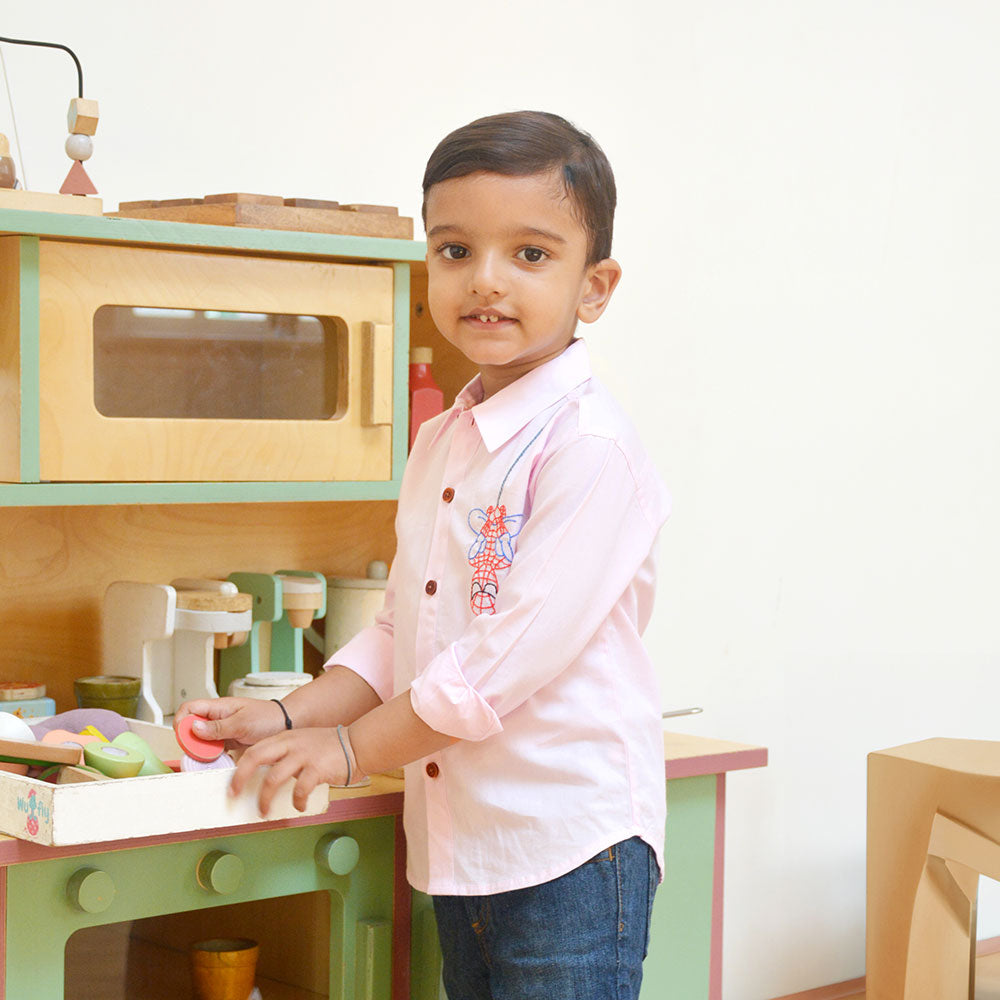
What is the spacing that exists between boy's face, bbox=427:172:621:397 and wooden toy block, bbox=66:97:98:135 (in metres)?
0.44

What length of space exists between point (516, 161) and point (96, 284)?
0.46 meters

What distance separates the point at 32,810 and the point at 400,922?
406mm

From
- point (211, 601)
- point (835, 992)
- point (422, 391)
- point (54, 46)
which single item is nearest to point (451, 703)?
point (211, 601)

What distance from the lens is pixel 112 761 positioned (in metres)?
1.12

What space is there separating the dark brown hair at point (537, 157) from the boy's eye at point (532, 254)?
0.05 meters

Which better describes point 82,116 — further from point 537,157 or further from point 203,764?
point 203,764

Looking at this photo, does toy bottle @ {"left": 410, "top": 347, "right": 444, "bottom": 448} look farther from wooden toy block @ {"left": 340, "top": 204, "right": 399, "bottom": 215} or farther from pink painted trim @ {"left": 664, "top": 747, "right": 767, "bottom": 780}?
pink painted trim @ {"left": 664, "top": 747, "right": 767, "bottom": 780}

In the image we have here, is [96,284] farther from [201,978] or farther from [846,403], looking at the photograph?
[846,403]

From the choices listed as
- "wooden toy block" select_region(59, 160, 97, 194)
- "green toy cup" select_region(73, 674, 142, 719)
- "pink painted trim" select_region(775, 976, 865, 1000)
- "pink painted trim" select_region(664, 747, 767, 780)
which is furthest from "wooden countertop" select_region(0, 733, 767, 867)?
"pink painted trim" select_region(775, 976, 865, 1000)

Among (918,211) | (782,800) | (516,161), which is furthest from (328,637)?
(918,211)

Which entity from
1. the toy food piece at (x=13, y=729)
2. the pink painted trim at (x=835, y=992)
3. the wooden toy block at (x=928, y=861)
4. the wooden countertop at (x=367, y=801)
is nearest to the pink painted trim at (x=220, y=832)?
the wooden countertop at (x=367, y=801)

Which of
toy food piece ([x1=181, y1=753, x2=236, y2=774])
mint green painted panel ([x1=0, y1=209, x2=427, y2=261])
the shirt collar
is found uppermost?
mint green painted panel ([x1=0, y1=209, x2=427, y2=261])

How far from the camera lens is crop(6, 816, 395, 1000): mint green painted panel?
114 cm

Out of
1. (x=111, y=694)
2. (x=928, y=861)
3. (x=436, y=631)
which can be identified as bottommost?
(x=928, y=861)
